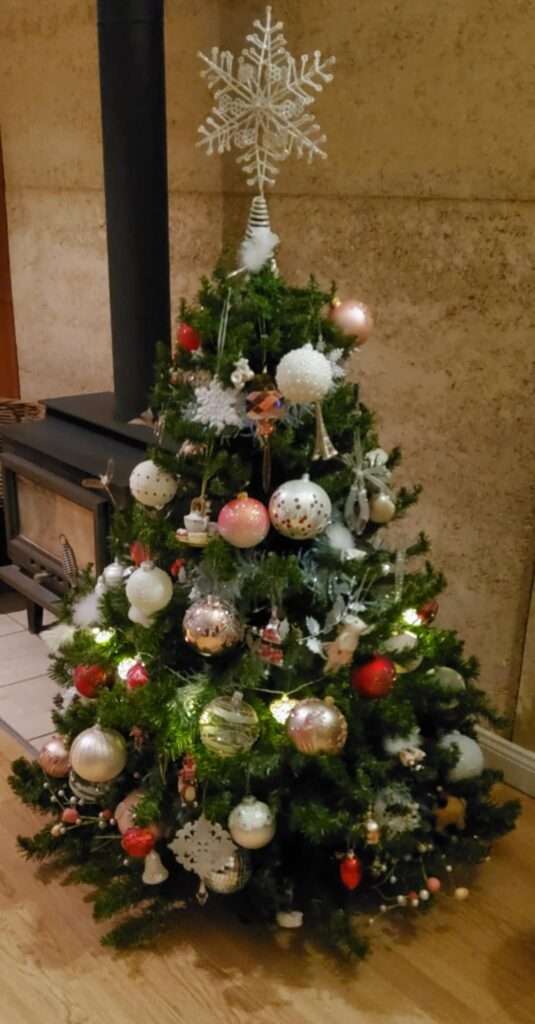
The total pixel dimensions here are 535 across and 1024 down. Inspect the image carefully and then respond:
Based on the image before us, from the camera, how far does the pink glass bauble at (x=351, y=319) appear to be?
1.67 metres

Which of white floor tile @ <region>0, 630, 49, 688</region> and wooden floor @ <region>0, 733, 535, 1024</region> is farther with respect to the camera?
white floor tile @ <region>0, 630, 49, 688</region>

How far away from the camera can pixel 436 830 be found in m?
1.90

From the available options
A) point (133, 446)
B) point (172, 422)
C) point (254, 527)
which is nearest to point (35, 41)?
point (133, 446)

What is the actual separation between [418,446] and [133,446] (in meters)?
0.74

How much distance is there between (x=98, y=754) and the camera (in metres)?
1.76

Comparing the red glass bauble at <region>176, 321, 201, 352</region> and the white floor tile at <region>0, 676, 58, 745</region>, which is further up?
the red glass bauble at <region>176, 321, 201, 352</region>

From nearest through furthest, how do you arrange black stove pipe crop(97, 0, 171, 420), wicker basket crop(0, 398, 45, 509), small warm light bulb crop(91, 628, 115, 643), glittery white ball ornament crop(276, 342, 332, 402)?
glittery white ball ornament crop(276, 342, 332, 402) → small warm light bulb crop(91, 628, 115, 643) → black stove pipe crop(97, 0, 171, 420) → wicker basket crop(0, 398, 45, 509)

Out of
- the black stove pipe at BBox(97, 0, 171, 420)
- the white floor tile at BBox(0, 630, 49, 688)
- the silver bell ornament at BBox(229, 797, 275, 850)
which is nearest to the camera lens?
the silver bell ornament at BBox(229, 797, 275, 850)

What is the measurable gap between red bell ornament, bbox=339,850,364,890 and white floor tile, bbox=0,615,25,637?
5.51ft

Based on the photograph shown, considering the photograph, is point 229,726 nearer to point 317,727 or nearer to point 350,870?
point 317,727

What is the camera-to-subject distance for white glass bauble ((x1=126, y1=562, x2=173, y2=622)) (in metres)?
1.68

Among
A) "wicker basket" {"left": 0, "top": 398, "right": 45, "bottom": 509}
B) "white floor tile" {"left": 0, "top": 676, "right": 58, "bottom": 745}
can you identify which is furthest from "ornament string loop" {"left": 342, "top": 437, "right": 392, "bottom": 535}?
"wicker basket" {"left": 0, "top": 398, "right": 45, "bottom": 509}

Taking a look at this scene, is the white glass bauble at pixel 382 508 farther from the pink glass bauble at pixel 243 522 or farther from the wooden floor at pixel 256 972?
the wooden floor at pixel 256 972

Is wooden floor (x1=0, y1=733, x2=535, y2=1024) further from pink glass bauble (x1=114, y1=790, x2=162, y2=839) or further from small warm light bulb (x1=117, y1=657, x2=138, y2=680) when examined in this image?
small warm light bulb (x1=117, y1=657, x2=138, y2=680)
